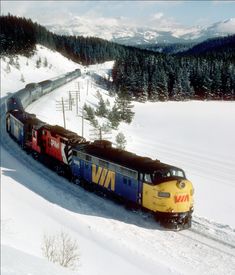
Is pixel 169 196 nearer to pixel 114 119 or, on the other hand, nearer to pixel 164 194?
pixel 164 194

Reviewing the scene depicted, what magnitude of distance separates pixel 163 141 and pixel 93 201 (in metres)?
38.8

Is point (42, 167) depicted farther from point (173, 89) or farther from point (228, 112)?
point (173, 89)

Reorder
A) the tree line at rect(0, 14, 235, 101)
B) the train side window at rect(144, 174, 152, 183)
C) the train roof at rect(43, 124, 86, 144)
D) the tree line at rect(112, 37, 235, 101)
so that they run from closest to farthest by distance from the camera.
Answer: the train side window at rect(144, 174, 152, 183) → the train roof at rect(43, 124, 86, 144) → the tree line at rect(112, 37, 235, 101) → the tree line at rect(0, 14, 235, 101)

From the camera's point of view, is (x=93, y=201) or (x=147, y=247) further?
(x=93, y=201)

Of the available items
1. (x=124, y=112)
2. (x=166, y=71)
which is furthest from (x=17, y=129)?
(x=166, y=71)

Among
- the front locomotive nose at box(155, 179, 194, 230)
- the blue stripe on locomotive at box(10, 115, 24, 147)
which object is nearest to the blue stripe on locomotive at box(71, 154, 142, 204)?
the front locomotive nose at box(155, 179, 194, 230)

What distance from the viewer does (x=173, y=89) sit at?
119312 mm

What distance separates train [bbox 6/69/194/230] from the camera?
26.3 meters

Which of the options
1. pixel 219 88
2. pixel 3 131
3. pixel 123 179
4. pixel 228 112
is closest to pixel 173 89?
pixel 219 88

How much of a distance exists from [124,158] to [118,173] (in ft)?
3.75

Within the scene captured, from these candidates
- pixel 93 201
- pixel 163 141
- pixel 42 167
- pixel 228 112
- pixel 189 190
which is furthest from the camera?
pixel 228 112

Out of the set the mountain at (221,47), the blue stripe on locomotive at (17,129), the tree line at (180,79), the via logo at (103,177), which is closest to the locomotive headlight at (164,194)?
the via logo at (103,177)

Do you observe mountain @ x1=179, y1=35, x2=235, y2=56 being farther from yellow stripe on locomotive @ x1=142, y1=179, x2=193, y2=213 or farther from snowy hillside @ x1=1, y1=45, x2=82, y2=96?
yellow stripe on locomotive @ x1=142, y1=179, x2=193, y2=213

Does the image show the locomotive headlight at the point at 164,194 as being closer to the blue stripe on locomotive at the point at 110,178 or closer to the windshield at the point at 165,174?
the windshield at the point at 165,174
